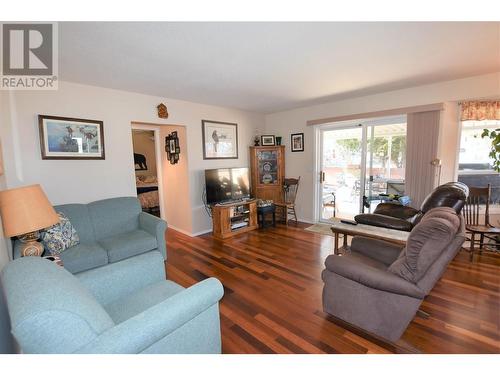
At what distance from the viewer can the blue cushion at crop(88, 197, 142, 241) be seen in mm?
2900

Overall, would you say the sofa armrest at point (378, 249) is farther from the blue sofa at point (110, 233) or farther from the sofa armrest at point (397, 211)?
the blue sofa at point (110, 233)

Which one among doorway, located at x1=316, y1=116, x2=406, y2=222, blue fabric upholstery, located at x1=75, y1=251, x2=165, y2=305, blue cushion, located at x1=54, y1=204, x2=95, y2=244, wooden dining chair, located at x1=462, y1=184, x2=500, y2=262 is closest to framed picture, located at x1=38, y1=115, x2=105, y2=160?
blue cushion, located at x1=54, y1=204, x2=95, y2=244

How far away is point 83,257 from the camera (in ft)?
7.59

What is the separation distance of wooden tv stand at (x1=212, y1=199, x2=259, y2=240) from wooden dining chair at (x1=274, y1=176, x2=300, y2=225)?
0.60 meters

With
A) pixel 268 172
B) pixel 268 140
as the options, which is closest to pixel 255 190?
pixel 268 172

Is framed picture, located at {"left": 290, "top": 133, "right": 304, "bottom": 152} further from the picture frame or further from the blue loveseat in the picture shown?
the blue loveseat

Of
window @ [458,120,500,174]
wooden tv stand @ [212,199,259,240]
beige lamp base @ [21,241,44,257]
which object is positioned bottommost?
wooden tv stand @ [212,199,259,240]

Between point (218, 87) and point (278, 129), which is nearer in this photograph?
point (218, 87)

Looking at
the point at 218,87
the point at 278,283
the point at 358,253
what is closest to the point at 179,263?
the point at 278,283

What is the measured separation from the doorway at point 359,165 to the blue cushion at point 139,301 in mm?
3563

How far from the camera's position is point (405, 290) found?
1.53m

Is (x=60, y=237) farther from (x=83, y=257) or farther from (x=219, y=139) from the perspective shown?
(x=219, y=139)

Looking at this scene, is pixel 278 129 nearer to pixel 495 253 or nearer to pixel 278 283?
pixel 278 283

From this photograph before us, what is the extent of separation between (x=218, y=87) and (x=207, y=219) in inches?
93.1
